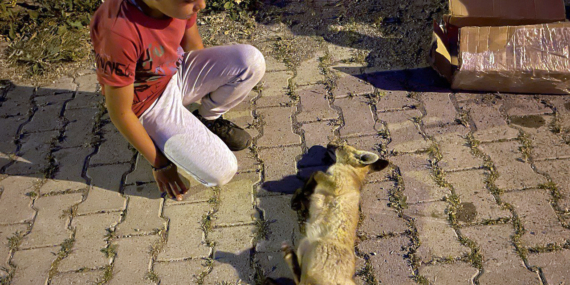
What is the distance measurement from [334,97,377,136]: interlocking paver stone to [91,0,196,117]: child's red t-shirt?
4.95 ft

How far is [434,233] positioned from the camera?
126 inches

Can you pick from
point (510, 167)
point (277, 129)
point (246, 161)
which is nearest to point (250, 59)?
point (277, 129)

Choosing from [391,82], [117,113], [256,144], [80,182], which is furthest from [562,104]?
[80,182]

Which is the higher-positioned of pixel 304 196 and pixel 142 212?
pixel 304 196

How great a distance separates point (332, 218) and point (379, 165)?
61 centimetres

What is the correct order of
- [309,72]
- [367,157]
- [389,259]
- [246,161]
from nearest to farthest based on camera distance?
[389,259] < [367,157] < [246,161] < [309,72]

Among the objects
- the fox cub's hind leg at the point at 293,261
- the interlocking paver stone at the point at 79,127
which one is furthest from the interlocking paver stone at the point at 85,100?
the fox cub's hind leg at the point at 293,261

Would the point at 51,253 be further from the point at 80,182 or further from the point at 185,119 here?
the point at 185,119

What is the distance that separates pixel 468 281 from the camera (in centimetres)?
294

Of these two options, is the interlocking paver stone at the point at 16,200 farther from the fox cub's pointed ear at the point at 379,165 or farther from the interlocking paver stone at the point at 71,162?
the fox cub's pointed ear at the point at 379,165

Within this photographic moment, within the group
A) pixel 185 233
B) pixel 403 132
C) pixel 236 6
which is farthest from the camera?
pixel 236 6

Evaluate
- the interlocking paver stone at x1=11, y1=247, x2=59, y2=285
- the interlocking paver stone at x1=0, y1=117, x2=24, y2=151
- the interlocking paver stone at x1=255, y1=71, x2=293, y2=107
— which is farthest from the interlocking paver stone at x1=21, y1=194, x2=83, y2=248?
the interlocking paver stone at x1=255, y1=71, x2=293, y2=107

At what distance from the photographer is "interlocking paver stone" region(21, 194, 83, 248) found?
333cm

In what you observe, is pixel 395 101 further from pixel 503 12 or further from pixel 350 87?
pixel 503 12
